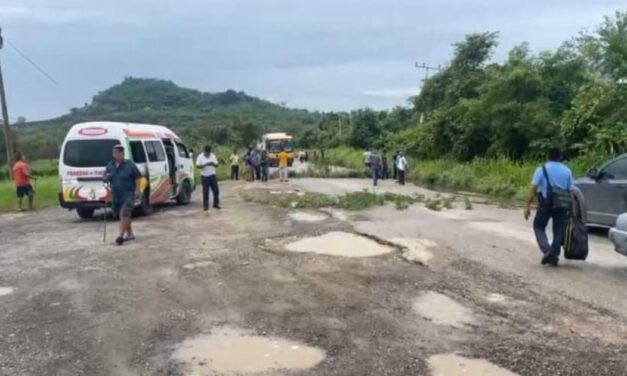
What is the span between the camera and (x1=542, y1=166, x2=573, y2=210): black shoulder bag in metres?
9.52

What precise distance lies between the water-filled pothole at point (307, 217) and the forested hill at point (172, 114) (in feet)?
97.7

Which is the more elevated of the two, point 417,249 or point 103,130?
point 103,130

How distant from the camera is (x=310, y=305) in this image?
758cm

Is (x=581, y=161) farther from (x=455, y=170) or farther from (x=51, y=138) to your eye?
(x=51, y=138)

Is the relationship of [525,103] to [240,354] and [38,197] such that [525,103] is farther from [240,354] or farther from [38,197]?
[240,354]

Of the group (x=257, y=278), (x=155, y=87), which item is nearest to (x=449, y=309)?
(x=257, y=278)

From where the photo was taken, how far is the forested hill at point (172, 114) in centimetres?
6178

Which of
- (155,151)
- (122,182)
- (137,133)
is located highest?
(137,133)

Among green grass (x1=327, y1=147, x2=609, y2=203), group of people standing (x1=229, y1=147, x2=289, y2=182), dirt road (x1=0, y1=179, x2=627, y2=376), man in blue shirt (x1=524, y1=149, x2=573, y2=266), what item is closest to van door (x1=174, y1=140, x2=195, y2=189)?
dirt road (x1=0, y1=179, x2=627, y2=376)

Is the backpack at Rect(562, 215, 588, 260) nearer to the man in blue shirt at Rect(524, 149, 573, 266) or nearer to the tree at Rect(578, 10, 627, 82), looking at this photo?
the man in blue shirt at Rect(524, 149, 573, 266)

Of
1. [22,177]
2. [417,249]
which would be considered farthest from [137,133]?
[417,249]

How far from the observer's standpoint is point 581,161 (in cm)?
2306

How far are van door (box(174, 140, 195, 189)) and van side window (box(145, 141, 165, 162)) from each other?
1345 millimetres

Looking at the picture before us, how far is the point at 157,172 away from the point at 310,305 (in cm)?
1152
